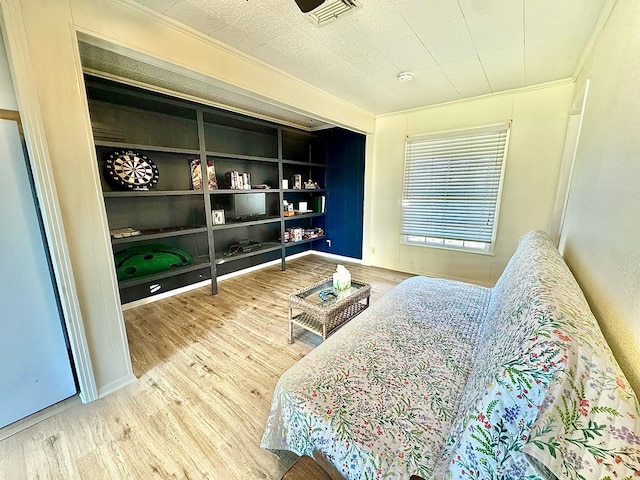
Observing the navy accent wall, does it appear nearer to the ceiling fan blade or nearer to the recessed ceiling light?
the recessed ceiling light

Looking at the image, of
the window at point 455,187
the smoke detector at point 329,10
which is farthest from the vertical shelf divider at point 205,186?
the window at point 455,187

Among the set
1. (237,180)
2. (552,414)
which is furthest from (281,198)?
(552,414)

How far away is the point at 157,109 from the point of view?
277 centimetres

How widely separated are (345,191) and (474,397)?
400 centimetres

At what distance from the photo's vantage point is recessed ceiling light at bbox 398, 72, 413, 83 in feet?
7.88

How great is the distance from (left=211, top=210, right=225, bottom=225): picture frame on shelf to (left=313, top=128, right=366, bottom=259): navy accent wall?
81.6 inches

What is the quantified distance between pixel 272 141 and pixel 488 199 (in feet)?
10.6

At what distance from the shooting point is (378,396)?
41.1 inches

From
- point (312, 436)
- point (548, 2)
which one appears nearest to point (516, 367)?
point (312, 436)

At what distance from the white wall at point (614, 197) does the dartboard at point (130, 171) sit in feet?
11.1

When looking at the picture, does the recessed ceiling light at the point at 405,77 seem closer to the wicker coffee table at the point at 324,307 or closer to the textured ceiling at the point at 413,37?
the textured ceiling at the point at 413,37

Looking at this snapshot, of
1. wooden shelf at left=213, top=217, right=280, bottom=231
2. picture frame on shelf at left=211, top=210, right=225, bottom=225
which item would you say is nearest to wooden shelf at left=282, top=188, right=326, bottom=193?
wooden shelf at left=213, top=217, right=280, bottom=231

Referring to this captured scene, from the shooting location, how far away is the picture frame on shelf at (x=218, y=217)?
3.27 metres

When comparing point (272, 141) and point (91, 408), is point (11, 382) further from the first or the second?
point (272, 141)
